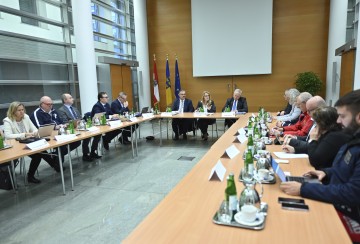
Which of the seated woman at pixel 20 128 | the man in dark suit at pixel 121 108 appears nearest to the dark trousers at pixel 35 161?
the seated woman at pixel 20 128

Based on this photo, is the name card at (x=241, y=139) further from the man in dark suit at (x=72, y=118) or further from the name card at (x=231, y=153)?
the man in dark suit at (x=72, y=118)

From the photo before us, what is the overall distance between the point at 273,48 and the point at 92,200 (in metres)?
7.07

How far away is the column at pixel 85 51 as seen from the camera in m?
6.09

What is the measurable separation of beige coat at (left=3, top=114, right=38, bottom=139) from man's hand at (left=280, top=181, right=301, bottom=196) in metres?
3.47

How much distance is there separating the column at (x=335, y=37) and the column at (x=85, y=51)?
6271 millimetres

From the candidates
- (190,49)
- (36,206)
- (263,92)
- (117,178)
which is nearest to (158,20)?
(190,49)

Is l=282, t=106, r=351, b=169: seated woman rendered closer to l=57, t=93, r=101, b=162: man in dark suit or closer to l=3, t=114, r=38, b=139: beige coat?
l=3, t=114, r=38, b=139: beige coat

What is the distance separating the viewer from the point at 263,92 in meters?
8.31

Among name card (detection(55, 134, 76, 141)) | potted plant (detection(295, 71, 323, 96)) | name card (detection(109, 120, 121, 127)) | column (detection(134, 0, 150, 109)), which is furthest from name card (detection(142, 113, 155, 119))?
potted plant (detection(295, 71, 323, 96))

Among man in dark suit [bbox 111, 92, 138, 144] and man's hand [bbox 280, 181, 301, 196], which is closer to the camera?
man's hand [bbox 280, 181, 301, 196]

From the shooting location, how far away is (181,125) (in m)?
6.50

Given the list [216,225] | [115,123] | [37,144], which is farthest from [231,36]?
[216,225]

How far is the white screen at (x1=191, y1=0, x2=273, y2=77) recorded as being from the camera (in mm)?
7715

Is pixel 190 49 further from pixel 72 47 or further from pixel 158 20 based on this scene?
pixel 72 47
